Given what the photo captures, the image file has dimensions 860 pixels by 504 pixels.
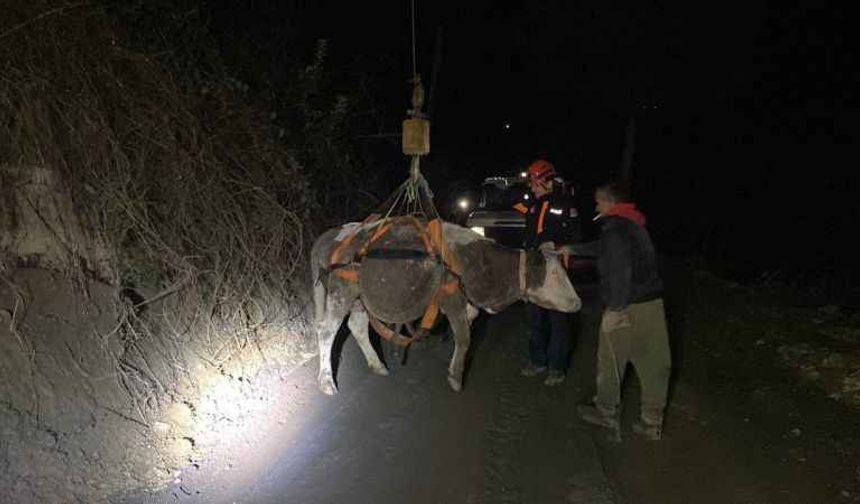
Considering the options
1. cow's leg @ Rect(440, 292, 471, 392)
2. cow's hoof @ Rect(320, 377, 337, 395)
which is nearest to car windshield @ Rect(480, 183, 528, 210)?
cow's leg @ Rect(440, 292, 471, 392)

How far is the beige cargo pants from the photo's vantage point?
15.8 ft

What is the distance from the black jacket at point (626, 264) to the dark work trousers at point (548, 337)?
1305 mm

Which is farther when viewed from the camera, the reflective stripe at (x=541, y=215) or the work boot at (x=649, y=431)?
the reflective stripe at (x=541, y=215)

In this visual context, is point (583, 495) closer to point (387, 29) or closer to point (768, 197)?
point (768, 197)

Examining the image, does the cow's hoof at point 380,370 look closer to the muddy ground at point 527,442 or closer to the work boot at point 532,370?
the muddy ground at point 527,442

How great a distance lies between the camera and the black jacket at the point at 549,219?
19.9 feet

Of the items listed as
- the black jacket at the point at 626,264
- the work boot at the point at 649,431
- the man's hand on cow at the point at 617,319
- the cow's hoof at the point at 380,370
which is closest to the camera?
the black jacket at the point at 626,264

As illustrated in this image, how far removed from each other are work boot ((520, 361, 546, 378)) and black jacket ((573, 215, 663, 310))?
1.85 m

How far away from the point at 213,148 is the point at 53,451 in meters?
3.39

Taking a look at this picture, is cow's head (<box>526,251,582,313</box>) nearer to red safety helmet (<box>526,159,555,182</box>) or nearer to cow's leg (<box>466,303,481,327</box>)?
cow's leg (<box>466,303,481,327</box>)

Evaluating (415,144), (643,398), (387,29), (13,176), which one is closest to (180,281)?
(13,176)

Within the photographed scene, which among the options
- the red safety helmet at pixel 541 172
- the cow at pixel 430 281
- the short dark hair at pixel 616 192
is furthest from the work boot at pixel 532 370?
the short dark hair at pixel 616 192

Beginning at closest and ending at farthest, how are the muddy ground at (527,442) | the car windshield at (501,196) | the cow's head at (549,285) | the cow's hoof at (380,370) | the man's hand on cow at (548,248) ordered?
the muddy ground at (527,442) → the cow's head at (549,285) → the man's hand on cow at (548,248) → the cow's hoof at (380,370) → the car windshield at (501,196)

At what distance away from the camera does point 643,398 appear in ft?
16.3
